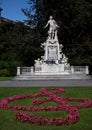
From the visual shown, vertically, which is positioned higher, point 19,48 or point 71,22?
point 71,22

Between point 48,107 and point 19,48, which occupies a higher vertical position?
point 19,48

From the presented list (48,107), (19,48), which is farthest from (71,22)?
(48,107)

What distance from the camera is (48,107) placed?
40.5 ft

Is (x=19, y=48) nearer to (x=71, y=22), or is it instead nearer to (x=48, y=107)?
(x=71, y=22)

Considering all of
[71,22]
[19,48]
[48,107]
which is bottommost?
[48,107]

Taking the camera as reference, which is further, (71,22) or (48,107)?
(71,22)

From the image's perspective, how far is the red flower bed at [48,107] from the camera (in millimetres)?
10367

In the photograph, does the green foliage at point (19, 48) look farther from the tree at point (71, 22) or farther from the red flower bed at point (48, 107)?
the red flower bed at point (48, 107)

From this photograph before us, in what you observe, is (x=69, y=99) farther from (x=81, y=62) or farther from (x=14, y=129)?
(x=81, y=62)

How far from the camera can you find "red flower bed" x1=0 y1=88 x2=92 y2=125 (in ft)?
34.0

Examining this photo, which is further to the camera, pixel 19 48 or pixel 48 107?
pixel 19 48

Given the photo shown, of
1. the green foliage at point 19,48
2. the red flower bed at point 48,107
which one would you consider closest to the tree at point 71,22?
the green foliage at point 19,48

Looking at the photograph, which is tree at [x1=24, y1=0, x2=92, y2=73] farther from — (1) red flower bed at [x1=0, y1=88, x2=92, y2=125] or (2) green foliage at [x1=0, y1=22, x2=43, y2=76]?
(1) red flower bed at [x1=0, y1=88, x2=92, y2=125]

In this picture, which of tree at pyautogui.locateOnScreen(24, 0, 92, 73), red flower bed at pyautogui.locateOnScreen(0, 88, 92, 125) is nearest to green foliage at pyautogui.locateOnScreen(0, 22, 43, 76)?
tree at pyautogui.locateOnScreen(24, 0, 92, 73)
